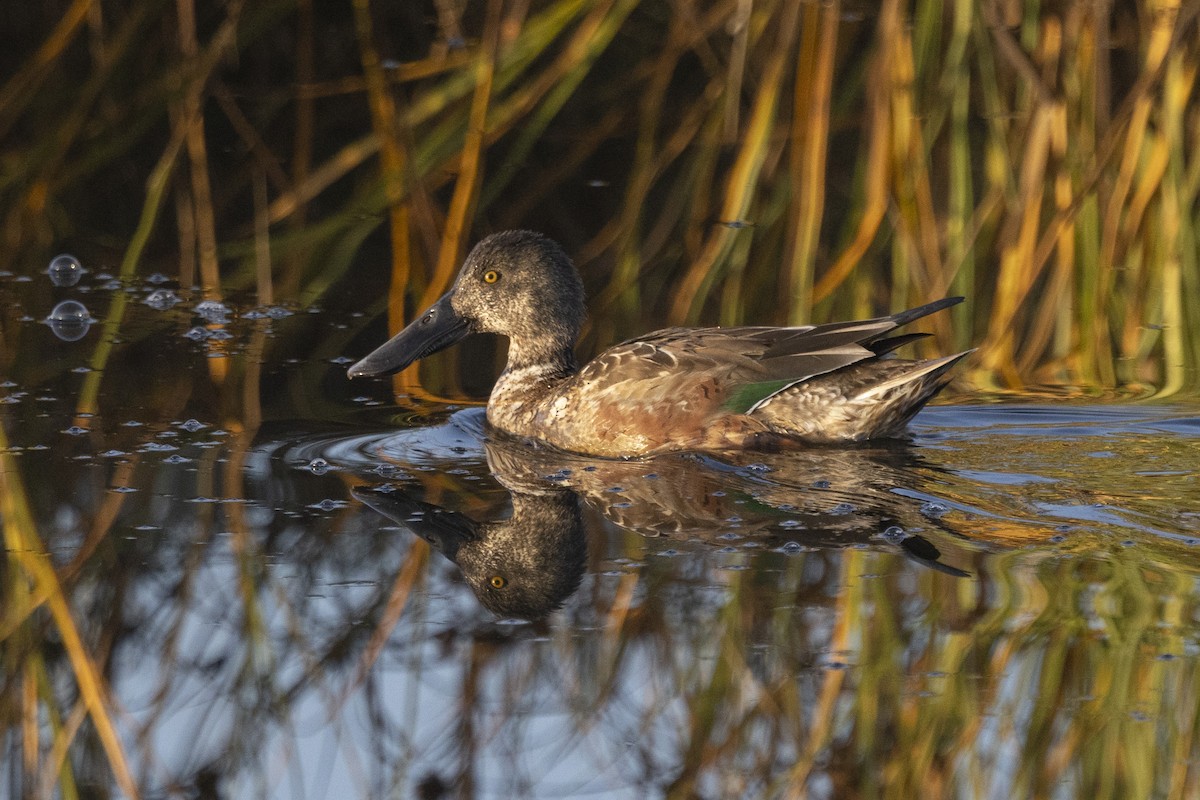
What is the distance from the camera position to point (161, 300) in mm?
6941

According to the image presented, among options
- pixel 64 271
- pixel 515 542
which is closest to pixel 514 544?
pixel 515 542

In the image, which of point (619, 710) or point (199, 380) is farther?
point (199, 380)

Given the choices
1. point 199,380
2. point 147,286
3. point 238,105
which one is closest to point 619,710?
point 199,380

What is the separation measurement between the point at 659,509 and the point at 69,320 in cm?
280

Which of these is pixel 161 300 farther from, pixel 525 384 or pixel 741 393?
pixel 741 393

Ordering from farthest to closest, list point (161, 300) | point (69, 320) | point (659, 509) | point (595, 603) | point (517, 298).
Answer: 1. point (161, 300)
2. point (69, 320)
3. point (517, 298)
4. point (659, 509)
5. point (595, 603)

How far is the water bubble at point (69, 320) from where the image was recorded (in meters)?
6.50

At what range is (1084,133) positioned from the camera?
7.01m

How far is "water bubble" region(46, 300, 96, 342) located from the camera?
6504 millimetres

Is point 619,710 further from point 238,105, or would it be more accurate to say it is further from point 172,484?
point 238,105

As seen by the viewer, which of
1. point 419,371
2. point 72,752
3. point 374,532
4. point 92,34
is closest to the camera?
point 72,752

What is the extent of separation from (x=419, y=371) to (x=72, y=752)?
10.5 ft

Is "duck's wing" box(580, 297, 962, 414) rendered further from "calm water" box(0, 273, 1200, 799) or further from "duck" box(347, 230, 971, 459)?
"calm water" box(0, 273, 1200, 799)

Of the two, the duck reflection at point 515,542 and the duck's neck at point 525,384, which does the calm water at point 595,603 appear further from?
the duck's neck at point 525,384
